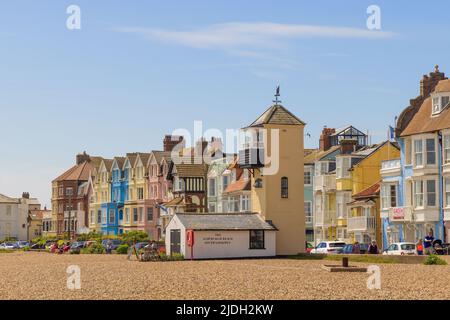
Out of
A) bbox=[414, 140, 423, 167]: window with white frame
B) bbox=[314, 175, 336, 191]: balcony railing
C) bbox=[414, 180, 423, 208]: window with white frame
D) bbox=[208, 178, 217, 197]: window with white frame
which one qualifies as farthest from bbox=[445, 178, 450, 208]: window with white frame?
bbox=[208, 178, 217, 197]: window with white frame

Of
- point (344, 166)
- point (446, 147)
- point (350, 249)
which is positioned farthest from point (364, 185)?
point (446, 147)

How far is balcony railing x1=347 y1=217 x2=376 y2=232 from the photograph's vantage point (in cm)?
7625

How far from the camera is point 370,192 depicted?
256 feet

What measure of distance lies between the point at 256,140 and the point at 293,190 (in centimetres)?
467

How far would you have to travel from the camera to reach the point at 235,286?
115ft

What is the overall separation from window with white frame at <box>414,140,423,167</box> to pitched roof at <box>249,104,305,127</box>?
8485 millimetres

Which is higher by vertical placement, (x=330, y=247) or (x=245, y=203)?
(x=245, y=203)

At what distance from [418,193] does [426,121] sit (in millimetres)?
5256

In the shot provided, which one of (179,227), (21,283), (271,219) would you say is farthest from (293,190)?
(21,283)

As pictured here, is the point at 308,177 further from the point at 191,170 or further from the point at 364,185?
the point at 191,170

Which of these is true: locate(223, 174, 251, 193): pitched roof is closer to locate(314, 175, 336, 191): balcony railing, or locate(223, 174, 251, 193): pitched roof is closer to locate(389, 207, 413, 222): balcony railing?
locate(314, 175, 336, 191): balcony railing

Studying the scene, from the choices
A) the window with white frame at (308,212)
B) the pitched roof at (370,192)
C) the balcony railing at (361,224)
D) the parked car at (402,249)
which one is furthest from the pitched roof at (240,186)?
the parked car at (402,249)

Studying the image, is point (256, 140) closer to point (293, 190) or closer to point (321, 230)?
point (293, 190)
